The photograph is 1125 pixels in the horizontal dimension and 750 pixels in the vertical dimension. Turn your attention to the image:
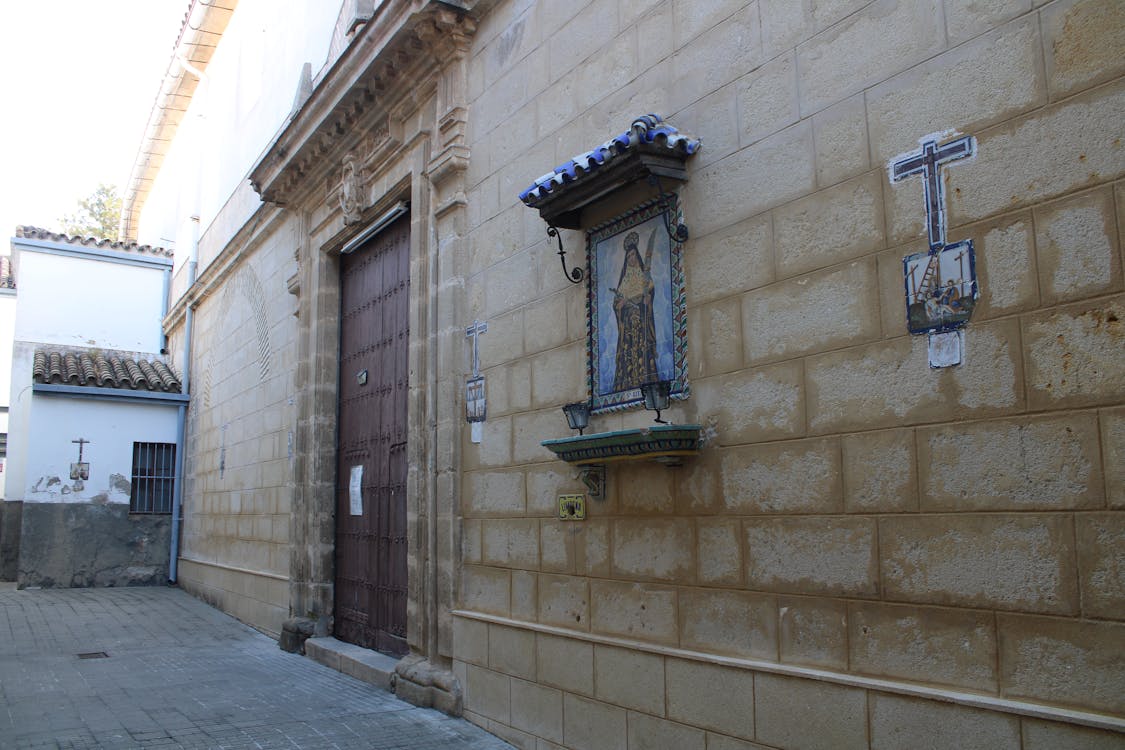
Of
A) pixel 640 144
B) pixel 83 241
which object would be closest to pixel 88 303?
pixel 83 241

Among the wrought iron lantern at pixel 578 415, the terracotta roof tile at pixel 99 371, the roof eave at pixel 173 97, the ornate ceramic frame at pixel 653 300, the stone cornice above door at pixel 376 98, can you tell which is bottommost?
the wrought iron lantern at pixel 578 415

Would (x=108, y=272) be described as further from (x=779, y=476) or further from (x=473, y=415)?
(x=779, y=476)

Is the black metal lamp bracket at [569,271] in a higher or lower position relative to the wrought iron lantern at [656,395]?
higher

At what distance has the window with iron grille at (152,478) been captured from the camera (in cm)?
1547

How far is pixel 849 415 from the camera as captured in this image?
3.51m

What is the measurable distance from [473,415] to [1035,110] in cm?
408

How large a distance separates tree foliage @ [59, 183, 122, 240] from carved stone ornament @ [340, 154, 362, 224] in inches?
983

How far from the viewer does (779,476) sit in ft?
12.4

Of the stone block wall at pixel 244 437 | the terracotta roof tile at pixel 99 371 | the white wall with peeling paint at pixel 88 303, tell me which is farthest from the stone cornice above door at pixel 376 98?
the white wall with peeling paint at pixel 88 303

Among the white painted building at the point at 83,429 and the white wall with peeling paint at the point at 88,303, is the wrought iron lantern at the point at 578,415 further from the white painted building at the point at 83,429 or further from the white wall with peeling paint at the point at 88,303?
the white wall with peeling paint at the point at 88,303

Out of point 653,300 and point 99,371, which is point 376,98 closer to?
point 653,300

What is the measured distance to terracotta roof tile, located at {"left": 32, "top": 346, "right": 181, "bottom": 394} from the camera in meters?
15.1

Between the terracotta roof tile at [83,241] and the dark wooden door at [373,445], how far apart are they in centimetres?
1076

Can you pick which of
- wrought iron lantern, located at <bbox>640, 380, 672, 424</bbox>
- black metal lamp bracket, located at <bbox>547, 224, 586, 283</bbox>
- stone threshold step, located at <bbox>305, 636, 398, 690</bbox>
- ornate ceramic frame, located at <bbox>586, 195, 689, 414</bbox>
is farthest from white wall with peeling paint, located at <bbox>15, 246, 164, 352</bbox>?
wrought iron lantern, located at <bbox>640, 380, 672, 424</bbox>
